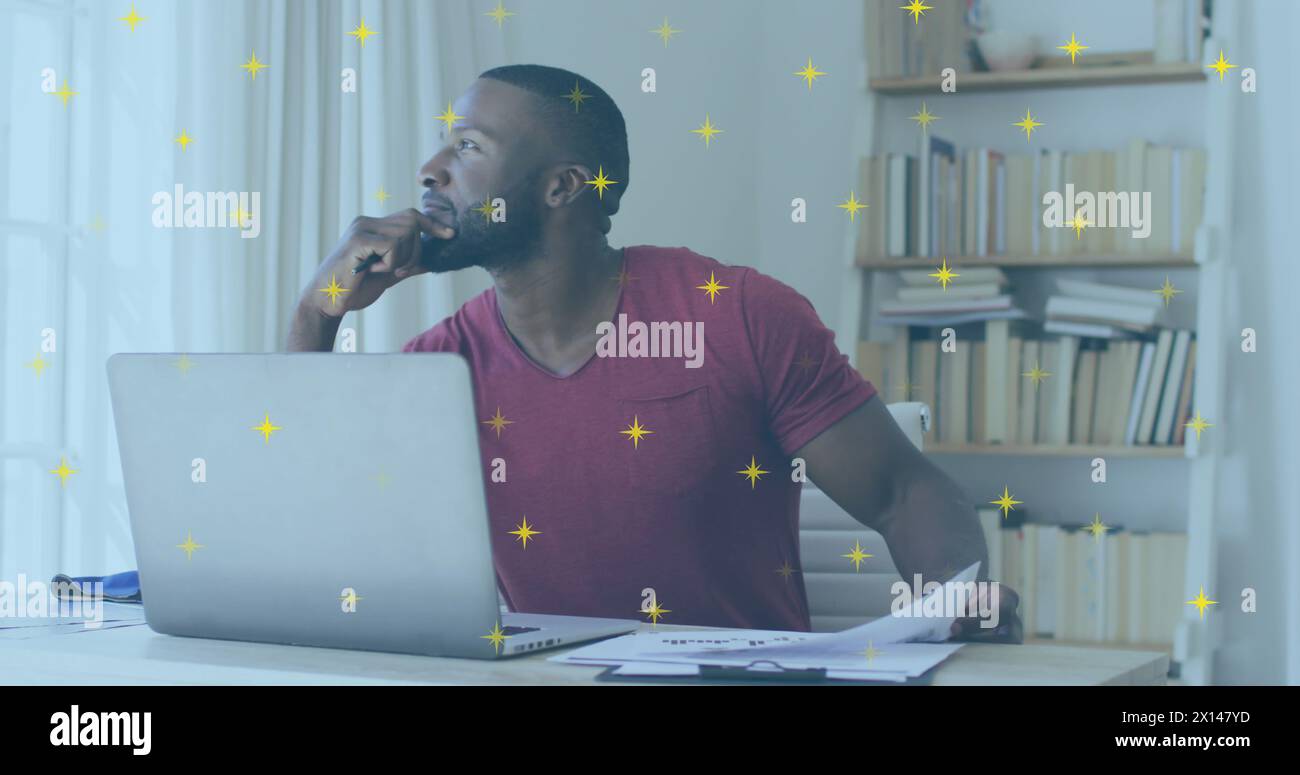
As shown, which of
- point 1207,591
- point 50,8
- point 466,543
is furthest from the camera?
point 1207,591

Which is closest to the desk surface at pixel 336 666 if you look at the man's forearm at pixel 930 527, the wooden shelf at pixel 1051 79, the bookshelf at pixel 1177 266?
the man's forearm at pixel 930 527

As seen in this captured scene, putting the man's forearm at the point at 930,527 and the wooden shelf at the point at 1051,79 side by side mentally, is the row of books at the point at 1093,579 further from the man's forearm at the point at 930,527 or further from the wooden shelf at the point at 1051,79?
the man's forearm at the point at 930,527

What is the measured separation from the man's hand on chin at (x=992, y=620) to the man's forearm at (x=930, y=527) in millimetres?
302

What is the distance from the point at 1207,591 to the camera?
2.35 m

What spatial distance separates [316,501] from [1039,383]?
6.19 ft

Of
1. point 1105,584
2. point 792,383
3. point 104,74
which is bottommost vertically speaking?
point 1105,584

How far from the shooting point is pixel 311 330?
1443 millimetres

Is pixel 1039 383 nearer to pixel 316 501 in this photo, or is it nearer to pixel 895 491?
pixel 895 491

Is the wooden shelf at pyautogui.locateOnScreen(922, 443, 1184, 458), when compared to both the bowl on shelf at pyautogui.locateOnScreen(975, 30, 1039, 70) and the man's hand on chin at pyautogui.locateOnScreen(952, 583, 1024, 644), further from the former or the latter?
the man's hand on chin at pyautogui.locateOnScreen(952, 583, 1024, 644)
